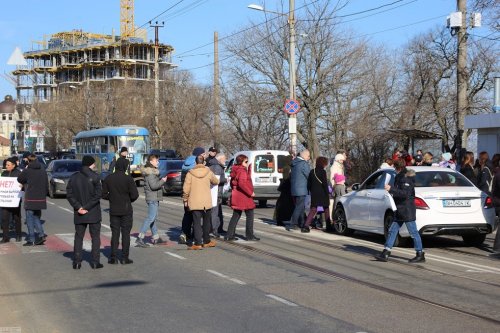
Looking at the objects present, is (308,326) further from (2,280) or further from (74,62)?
(74,62)

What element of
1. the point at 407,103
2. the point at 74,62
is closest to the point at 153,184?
the point at 407,103

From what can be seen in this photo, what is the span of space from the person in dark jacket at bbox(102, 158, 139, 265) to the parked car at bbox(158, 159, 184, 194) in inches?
749

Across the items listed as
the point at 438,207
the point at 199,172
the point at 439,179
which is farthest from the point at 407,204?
the point at 199,172

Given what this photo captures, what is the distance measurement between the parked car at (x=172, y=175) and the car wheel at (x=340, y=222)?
15.5 metres

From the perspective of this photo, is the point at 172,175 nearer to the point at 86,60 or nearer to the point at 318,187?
the point at 318,187

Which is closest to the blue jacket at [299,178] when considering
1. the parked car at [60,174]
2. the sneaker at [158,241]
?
the sneaker at [158,241]

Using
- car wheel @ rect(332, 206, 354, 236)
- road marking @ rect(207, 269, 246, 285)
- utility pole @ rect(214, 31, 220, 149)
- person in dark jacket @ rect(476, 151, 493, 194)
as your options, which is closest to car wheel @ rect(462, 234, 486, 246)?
person in dark jacket @ rect(476, 151, 493, 194)

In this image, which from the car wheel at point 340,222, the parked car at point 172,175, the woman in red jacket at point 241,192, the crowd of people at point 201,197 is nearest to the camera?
the crowd of people at point 201,197

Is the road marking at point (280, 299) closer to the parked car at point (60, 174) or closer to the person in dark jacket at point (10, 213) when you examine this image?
the person in dark jacket at point (10, 213)

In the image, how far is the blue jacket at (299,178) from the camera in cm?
1608

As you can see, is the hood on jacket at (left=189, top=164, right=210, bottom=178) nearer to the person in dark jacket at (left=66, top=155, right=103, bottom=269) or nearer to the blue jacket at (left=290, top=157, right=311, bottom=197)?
the person in dark jacket at (left=66, top=155, right=103, bottom=269)

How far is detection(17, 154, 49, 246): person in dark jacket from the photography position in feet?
44.0

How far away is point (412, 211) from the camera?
11320mm

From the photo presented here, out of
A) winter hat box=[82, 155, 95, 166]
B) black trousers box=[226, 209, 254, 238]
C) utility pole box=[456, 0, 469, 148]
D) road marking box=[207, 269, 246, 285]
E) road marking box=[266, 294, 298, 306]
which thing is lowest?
road marking box=[207, 269, 246, 285]
